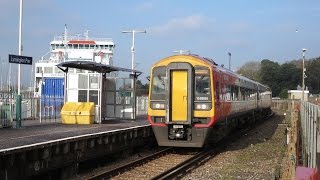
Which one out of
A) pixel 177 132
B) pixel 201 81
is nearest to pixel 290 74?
pixel 201 81

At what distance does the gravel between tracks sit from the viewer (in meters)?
12.6

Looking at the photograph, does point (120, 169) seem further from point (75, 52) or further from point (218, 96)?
point (75, 52)

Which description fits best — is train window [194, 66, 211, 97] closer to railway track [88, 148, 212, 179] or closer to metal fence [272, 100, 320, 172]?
railway track [88, 148, 212, 179]

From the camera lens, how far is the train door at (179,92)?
15953mm

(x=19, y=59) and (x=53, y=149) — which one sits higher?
(x=19, y=59)

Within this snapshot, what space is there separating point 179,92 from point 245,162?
3.14m

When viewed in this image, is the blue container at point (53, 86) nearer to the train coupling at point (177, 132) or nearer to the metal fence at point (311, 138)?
the train coupling at point (177, 132)

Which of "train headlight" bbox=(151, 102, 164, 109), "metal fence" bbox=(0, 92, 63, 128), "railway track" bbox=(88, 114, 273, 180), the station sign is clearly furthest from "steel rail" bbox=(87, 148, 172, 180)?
"metal fence" bbox=(0, 92, 63, 128)

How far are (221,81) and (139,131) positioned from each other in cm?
345

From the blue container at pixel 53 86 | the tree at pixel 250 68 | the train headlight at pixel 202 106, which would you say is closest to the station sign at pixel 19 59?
the train headlight at pixel 202 106

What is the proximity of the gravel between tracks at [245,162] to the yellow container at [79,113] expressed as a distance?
217 inches

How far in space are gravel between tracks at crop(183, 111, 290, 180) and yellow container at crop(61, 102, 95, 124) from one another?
217 inches

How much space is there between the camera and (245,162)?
49.2 ft

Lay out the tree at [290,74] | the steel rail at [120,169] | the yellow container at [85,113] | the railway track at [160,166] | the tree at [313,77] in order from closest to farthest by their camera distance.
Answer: the steel rail at [120,169]
the railway track at [160,166]
the yellow container at [85,113]
the tree at [290,74]
the tree at [313,77]
